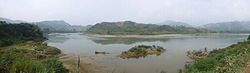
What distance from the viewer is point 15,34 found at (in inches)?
2677

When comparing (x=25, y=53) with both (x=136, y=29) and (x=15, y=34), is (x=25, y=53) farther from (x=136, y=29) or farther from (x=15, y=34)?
(x=136, y=29)

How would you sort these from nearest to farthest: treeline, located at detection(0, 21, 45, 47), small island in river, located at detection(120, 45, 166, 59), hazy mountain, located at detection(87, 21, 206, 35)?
1. small island in river, located at detection(120, 45, 166, 59)
2. treeline, located at detection(0, 21, 45, 47)
3. hazy mountain, located at detection(87, 21, 206, 35)

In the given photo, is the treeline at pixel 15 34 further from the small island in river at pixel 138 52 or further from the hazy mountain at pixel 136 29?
the hazy mountain at pixel 136 29

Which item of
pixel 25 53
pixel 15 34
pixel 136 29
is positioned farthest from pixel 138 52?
pixel 136 29

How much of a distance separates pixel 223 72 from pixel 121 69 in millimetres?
14597

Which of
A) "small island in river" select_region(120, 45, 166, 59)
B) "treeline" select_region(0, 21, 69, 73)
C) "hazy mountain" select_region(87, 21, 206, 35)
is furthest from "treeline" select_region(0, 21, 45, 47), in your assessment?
"hazy mountain" select_region(87, 21, 206, 35)

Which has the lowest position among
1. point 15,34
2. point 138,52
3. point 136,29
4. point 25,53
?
point 138,52

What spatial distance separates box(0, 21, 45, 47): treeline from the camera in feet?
192

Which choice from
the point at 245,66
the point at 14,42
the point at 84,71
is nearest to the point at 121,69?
the point at 84,71

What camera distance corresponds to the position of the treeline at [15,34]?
58481 millimetres

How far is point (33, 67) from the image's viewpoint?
58.5ft

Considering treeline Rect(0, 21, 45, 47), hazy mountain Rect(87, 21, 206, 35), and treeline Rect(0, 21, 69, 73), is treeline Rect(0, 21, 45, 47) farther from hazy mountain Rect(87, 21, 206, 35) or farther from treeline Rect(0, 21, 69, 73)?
hazy mountain Rect(87, 21, 206, 35)

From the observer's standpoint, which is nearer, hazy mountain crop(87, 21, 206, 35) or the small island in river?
the small island in river

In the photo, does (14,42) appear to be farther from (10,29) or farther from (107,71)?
(107,71)
